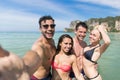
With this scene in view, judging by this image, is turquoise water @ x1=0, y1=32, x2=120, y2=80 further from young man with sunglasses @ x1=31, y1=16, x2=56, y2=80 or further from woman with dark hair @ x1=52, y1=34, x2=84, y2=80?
woman with dark hair @ x1=52, y1=34, x2=84, y2=80

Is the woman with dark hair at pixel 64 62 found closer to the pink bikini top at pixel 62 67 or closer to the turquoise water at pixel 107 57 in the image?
the pink bikini top at pixel 62 67

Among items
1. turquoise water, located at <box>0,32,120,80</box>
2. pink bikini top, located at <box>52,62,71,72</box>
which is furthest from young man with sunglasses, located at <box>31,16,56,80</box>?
turquoise water, located at <box>0,32,120,80</box>

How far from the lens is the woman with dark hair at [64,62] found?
301cm

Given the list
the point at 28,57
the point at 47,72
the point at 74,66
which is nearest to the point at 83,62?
the point at 74,66

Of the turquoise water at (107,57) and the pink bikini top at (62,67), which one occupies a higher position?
the pink bikini top at (62,67)

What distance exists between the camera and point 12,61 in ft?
2.48

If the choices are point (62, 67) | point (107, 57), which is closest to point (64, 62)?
point (62, 67)

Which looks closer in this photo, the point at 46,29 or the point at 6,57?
the point at 6,57

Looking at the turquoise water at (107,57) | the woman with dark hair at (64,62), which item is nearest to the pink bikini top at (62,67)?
the woman with dark hair at (64,62)

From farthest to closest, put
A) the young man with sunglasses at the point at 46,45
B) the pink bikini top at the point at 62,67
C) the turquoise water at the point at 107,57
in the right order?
the turquoise water at the point at 107,57 → the pink bikini top at the point at 62,67 → the young man with sunglasses at the point at 46,45

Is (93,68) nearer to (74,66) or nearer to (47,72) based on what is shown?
(74,66)

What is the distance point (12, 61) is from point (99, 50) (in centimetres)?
276

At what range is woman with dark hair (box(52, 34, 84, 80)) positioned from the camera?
118 inches

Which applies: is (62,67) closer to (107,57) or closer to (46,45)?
(46,45)
